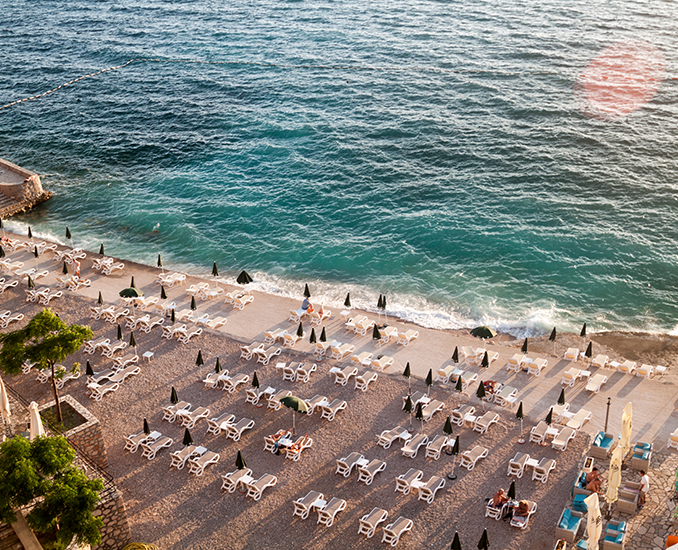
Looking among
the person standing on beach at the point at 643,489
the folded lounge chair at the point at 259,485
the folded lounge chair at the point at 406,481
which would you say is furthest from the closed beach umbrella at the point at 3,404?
the person standing on beach at the point at 643,489

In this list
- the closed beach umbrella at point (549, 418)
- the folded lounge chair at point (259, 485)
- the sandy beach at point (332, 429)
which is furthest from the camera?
the closed beach umbrella at point (549, 418)

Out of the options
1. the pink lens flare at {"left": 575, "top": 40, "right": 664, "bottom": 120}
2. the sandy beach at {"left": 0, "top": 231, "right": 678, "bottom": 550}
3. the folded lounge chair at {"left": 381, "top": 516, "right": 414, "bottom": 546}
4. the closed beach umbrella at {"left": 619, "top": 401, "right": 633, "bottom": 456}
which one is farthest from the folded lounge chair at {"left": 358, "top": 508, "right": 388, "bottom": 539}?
the pink lens flare at {"left": 575, "top": 40, "right": 664, "bottom": 120}

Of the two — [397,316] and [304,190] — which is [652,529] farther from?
[304,190]

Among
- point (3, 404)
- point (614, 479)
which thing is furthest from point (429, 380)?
point (3, 404)

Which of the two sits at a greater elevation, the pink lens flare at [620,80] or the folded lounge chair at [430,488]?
the pink lens flare at [620,80]

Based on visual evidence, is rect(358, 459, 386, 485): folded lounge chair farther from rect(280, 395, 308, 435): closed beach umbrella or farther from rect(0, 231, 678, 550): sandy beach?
rect(280, 395, 308, 435): closed beach umbrella

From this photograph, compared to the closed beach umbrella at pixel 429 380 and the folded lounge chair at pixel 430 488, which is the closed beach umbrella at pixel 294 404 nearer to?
the folded lounge chair at pixel 430 488
